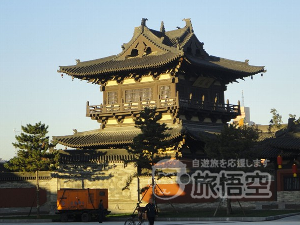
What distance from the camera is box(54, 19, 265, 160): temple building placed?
185 feet

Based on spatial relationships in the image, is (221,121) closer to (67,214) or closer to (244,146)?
(244,146)

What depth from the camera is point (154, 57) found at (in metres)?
58.1

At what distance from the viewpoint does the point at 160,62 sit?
55.8 m

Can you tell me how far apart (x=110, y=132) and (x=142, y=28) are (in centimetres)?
978

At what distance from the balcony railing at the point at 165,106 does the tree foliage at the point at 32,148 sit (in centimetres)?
793

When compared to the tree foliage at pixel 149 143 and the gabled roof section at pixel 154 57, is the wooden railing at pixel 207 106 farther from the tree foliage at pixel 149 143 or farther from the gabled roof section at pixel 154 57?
the tree foliage at pixel 149 143

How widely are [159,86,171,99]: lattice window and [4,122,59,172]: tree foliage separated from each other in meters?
10.7

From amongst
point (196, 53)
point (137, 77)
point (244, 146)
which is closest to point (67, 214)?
point (244, 146)

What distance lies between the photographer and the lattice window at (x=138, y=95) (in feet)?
193

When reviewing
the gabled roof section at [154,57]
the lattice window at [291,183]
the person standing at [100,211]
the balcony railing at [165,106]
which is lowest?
the person standing at [100,211]

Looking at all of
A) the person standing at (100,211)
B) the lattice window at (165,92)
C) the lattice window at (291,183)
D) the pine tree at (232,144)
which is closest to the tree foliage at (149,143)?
the pine tree at (232,144)

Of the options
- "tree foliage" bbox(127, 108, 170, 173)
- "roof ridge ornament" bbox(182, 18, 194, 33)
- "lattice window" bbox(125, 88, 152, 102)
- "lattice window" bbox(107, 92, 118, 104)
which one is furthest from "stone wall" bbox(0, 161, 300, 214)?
"roof ridge ornament" bbox(182, 18, 194, 33)

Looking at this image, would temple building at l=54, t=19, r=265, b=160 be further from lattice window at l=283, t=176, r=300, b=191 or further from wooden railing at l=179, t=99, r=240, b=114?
lattice window at l=283, t=176, r=300, b=191

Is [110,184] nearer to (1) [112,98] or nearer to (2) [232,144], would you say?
(1) [112,98]
